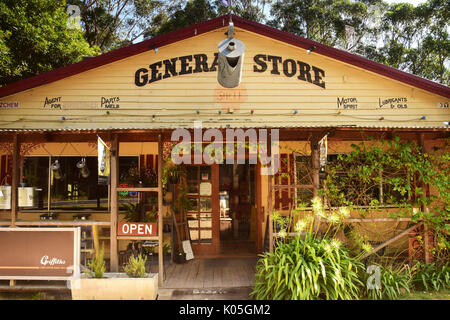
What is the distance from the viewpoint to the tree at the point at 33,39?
28.8 ft

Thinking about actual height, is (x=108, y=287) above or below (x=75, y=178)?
below

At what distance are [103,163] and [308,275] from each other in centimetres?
378

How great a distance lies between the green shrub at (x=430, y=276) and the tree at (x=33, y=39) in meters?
10.6

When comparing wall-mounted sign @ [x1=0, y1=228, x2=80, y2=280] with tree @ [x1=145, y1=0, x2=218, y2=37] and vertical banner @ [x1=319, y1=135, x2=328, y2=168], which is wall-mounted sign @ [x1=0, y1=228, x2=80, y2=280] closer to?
vertical banner @ [x1=319, y1=135, x2=328, y2=168]

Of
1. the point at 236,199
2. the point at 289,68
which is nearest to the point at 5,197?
the point at 236,199

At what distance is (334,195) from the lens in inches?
241

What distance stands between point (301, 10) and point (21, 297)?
885 inches

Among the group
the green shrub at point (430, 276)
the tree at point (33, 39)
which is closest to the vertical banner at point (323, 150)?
the green shrub at point (430, 276)

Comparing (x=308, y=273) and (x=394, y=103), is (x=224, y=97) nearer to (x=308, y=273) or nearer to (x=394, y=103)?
(x=394, y=103)

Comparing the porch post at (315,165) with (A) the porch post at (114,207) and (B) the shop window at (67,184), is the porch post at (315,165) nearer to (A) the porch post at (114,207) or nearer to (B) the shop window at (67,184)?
(A) the porch post at (114,207)

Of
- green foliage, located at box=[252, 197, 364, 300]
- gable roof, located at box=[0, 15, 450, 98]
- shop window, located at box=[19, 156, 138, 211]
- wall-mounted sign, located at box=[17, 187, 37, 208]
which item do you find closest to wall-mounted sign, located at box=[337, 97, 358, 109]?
gable roof, located at box=[0, 15, 450, 98]
